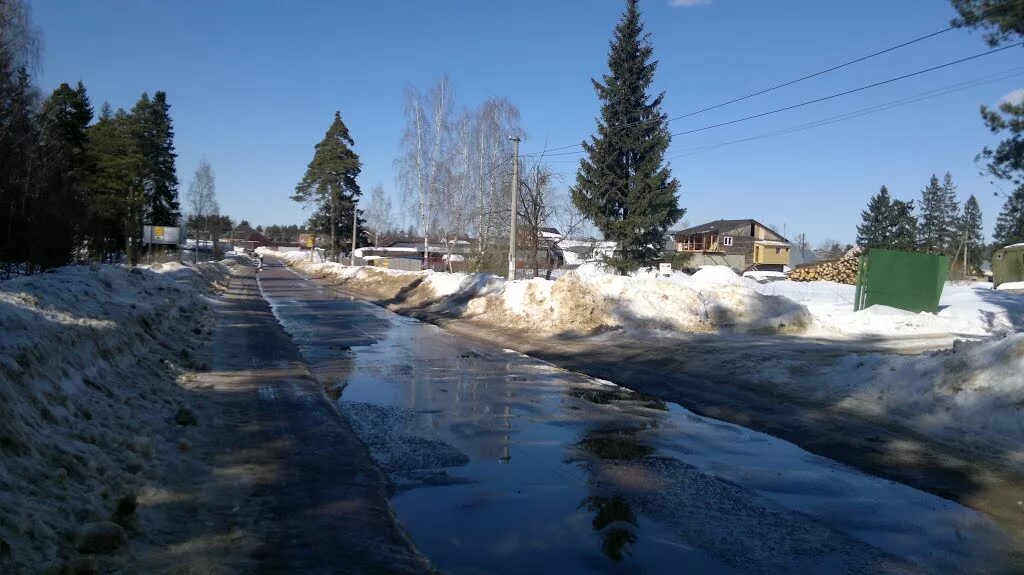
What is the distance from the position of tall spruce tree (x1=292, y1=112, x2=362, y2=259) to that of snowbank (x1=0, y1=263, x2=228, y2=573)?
6365 cm

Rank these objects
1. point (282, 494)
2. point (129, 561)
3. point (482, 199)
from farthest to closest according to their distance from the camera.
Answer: point (482, 199), point (282, 494), point (129, 561)

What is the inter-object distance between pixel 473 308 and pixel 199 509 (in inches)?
836

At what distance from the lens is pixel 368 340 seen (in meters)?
18.4

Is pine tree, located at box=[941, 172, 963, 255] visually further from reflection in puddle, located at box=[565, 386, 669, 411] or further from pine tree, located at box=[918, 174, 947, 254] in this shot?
→ reflection in puddle, located at box=[565, 386, 669, 411]

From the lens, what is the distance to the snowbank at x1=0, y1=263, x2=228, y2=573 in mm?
4328

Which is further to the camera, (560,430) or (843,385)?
(843,385)

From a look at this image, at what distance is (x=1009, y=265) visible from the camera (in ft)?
128

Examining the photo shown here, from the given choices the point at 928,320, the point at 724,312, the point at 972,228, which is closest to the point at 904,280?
the point at 928,320

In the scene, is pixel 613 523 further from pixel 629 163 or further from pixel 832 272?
pixel 832 272

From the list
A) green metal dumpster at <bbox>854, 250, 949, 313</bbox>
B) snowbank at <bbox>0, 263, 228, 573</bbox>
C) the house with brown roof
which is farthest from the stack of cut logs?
snowbank at <bbox>0, 263, 228, 573</bbox>

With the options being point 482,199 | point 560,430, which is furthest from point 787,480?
point 482,199

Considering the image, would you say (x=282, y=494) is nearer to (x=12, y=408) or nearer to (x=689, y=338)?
(x=12, y=408)

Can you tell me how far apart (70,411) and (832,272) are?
4574 centimetres

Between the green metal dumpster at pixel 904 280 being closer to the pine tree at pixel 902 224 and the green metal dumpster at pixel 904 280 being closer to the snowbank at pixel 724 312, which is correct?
the snowbank at pixel 724 312
